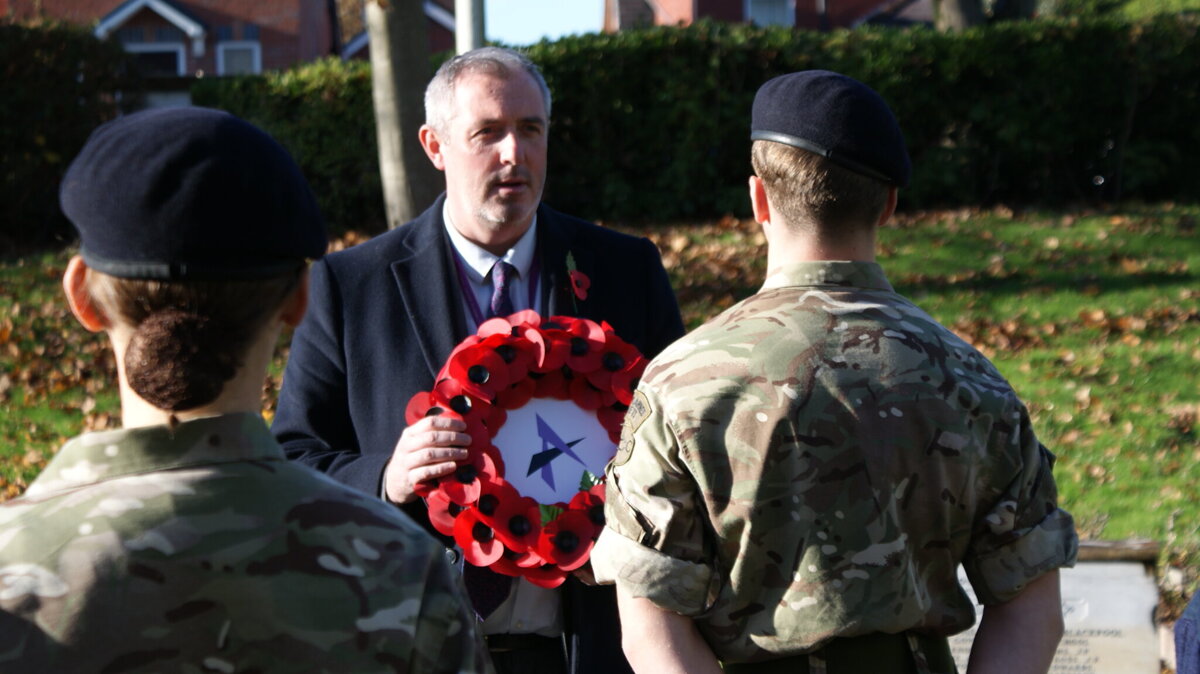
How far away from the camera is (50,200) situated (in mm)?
14102

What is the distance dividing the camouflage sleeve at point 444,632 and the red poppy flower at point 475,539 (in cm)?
119

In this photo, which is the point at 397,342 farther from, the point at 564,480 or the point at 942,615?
the point at 942,615

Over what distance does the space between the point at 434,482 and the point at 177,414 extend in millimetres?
1331

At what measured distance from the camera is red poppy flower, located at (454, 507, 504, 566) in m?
3.01

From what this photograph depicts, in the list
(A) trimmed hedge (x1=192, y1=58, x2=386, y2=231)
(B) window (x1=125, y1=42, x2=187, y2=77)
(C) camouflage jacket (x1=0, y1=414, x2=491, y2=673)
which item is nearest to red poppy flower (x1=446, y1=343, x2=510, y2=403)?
(C) camouflage jacket (x1=0, y1=414, x2=491, y2=673)

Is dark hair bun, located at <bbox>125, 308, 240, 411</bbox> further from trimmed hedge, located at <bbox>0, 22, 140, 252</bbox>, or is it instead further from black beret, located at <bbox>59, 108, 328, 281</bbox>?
trimmed hedge, located at <bbox>0, 22, 140, 252</bbox>

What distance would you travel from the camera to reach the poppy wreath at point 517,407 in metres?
3.01

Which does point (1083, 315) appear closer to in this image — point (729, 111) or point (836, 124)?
point (729, 111)

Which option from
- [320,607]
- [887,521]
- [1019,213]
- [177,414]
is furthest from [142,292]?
[1019,213]

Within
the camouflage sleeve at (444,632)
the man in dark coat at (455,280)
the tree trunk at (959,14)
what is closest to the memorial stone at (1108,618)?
the man in dark coat at (455,280)

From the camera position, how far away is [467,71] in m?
3.70

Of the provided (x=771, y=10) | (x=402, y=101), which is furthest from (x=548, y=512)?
(x=771, y=10)

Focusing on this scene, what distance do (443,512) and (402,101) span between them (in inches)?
251

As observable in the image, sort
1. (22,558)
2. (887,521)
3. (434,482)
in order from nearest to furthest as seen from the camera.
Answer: (22,558) → (887,521) → (434,482)
